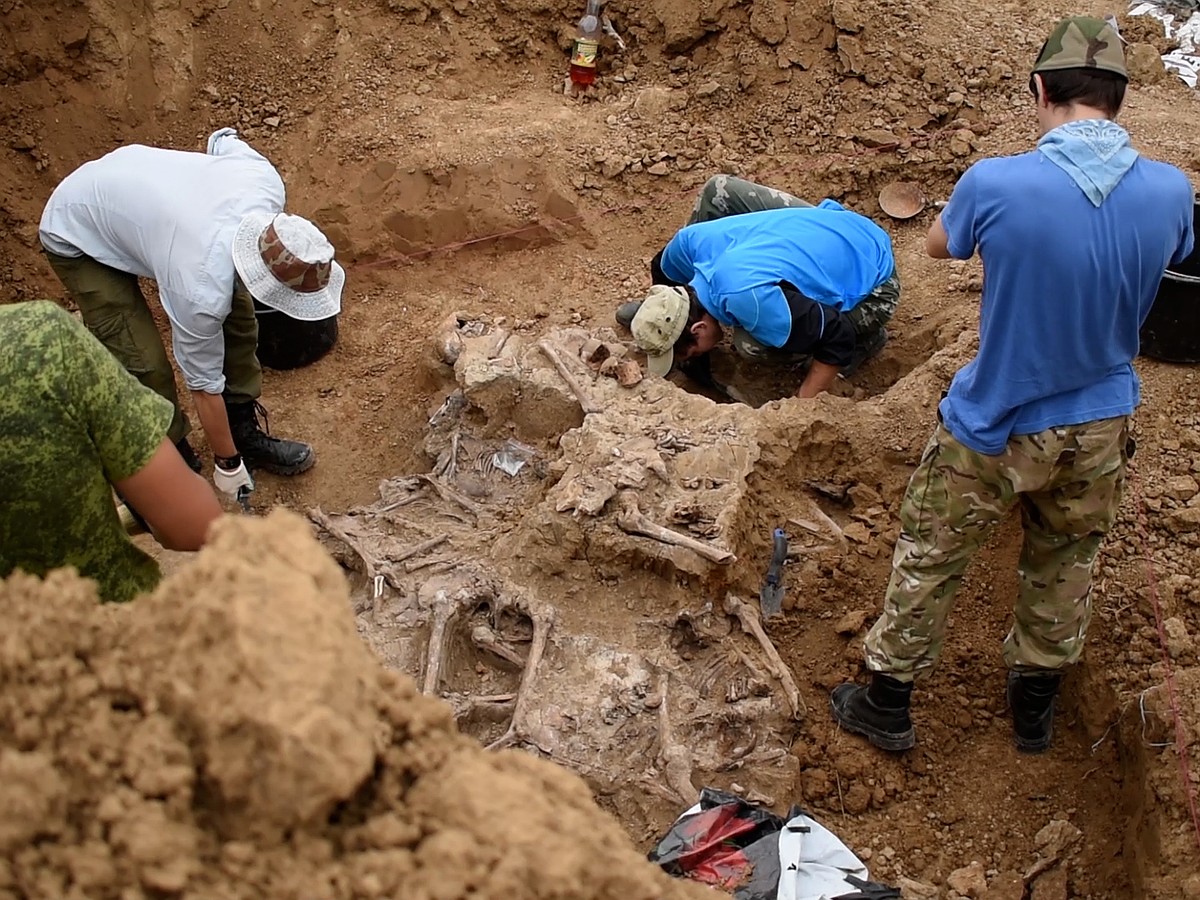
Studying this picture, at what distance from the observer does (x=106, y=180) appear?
4160mm

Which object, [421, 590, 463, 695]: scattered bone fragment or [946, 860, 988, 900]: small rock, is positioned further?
[421, 590, 463, 695]: scattered bone fragment

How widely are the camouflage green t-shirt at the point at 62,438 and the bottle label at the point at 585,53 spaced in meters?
5.63

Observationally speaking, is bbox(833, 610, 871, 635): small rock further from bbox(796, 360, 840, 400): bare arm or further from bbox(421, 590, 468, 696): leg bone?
bbox(421, 590, 468, 696): leg bone

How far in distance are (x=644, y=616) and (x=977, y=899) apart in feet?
4.60

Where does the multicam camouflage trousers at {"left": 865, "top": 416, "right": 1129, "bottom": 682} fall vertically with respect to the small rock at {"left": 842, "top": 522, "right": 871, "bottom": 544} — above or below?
above

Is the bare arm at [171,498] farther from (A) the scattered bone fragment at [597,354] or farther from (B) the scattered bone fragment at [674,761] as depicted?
(A) the scattered bone fragment at [597,354]

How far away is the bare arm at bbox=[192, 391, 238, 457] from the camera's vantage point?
4.49 m

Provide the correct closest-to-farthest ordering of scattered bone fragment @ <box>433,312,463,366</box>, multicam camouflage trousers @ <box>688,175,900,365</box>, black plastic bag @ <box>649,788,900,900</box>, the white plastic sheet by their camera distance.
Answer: black plastic bag @ <box>649,788,900,900</box> → multicam camouflage trousers @ <box>688,175,900,365</box> → scattered bone fragment @ <box>433,312,463,366</box> → the white plastic sheet

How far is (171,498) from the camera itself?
7.41 feet

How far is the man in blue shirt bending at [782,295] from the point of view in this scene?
477 cm

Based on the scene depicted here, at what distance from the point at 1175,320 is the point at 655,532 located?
2449mm

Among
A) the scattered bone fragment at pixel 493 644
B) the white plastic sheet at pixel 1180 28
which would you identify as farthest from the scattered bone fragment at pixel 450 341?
the white plastic sheet at pixel 1180 28

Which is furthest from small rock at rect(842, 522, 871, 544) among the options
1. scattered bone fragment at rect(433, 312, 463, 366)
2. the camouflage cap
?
scattered bone fragment at rect(433, 312, 463, 366)

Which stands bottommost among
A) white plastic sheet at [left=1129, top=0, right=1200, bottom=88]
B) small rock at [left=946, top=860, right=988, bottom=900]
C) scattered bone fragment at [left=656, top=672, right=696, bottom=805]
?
small rock at [left=946, top=860, right=988, bottom=900]
